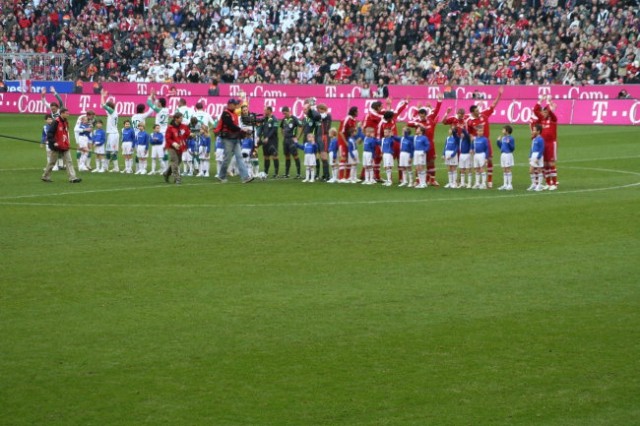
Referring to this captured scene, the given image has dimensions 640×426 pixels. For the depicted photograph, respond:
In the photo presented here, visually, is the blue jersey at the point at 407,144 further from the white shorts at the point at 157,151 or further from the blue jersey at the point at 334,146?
the white shorts at the point at 157,151

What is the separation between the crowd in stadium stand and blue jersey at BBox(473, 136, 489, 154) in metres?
25.8

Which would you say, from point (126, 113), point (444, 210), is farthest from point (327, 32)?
point (444, 210)

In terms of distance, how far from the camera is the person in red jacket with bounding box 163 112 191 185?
95.1ft

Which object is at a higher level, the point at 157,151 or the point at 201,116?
the point at 201,116

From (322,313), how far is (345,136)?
1606 centimetres

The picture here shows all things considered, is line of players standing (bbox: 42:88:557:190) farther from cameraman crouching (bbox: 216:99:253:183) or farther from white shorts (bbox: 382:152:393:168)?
cameraman crouching (bbox: 216:99:253:183)

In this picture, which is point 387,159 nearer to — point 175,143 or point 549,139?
point 549,139

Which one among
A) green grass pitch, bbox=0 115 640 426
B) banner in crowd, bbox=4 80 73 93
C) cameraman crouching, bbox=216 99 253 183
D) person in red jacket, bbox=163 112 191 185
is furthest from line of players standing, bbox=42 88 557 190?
banner in crowd, bbox=4 80 73 93

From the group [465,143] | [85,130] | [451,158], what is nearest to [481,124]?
[465,143]

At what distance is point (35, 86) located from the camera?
65.8 m

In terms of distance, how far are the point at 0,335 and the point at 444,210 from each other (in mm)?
12212

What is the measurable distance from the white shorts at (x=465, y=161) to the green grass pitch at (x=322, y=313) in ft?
11.0

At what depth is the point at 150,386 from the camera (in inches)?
417

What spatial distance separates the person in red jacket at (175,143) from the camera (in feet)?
95.1
